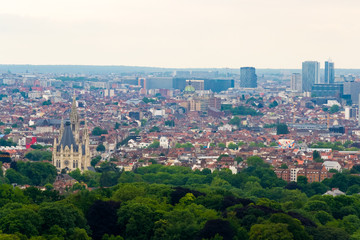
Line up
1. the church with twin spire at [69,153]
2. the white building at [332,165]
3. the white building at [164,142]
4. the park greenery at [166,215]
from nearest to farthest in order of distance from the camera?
the park greenery at [166,215], the church with twin spire at [69,153], the white building at [332,165], the white building at [164,142]

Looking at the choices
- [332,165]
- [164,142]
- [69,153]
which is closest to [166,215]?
[69,153]

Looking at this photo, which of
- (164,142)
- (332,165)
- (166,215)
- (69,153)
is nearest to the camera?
(166,215)

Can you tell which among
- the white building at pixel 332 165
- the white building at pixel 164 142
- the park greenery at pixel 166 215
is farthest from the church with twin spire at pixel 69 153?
the white building at pixel 164 142

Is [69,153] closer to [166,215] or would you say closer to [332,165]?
[332,165]

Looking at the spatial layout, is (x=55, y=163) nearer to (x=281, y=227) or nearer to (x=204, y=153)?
(x=204, y=153)

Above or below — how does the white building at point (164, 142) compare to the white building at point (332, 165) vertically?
below

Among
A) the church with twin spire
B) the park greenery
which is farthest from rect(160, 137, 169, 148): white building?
the park greenery

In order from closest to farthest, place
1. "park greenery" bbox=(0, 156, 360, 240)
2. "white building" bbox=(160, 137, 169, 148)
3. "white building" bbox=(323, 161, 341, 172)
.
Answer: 1. "park greenery" bbox=(0, 156, 360, 240)
2. "white building" bbox=(323, 161, 341, 172)
3. "white building" bbox=(160, 137, 169, 148)

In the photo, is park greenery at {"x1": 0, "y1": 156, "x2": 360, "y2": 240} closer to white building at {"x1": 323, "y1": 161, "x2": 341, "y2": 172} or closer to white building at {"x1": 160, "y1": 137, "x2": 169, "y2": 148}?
white building at {"x1": 323, "y1": 161, "x2": 341, "y2": 172}

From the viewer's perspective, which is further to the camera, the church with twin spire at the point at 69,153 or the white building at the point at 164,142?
the white building at the point at 164,142

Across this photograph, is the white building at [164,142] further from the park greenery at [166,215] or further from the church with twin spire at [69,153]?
the park greenery at [166,215]

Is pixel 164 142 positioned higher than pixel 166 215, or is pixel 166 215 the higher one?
pixel 166 215
